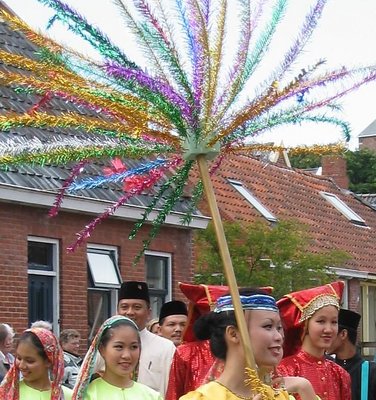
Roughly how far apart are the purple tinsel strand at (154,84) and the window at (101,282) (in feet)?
38.8

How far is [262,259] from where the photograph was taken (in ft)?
71.2

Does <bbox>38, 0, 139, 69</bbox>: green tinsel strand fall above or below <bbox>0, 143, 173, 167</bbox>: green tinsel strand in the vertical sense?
above

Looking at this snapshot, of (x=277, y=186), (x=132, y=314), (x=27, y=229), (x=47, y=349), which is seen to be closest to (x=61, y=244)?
(x=27, y=229)

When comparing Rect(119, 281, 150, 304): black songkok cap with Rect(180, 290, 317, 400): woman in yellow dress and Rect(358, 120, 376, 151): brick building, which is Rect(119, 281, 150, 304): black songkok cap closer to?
Rect(180, 290, 317, 400): woman in yellow dress

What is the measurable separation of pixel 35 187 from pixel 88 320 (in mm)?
2462

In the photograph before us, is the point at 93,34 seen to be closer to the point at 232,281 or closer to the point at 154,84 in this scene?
the point at 154,84

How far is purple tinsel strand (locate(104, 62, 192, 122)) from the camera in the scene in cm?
545

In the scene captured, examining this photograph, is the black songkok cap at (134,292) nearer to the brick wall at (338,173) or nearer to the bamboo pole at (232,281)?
the bamboo pole at (232,281)

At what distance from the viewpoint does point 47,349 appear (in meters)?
7.61

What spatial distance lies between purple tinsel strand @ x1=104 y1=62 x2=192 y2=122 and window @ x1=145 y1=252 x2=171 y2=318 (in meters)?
13.1

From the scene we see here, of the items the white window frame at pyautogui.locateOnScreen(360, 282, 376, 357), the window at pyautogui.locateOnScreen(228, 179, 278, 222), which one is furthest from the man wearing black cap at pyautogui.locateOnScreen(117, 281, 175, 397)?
the white window frame at pyautogui.locateOnScreen(360, 282, 376, 357)

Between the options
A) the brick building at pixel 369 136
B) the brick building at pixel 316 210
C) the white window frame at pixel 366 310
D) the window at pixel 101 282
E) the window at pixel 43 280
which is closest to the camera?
the window at pixel 43 280

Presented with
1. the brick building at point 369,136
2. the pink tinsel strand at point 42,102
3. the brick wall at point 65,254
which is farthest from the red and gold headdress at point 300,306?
the brick building at point 369,136

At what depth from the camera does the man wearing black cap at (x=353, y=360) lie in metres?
8.12
